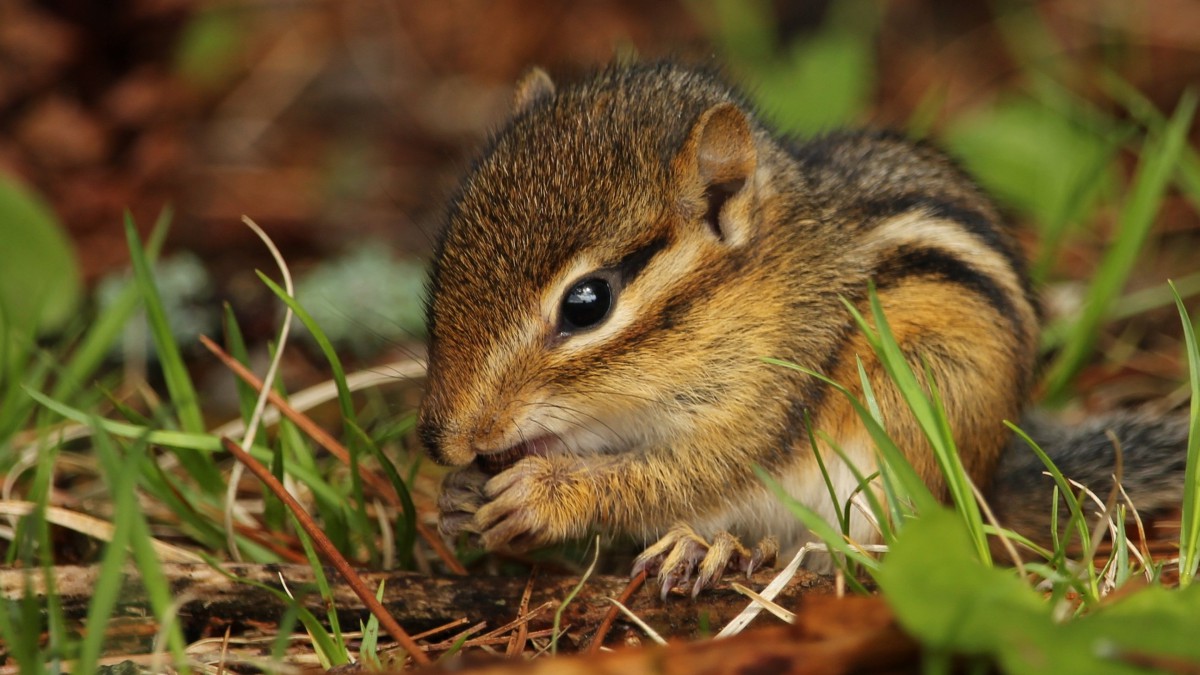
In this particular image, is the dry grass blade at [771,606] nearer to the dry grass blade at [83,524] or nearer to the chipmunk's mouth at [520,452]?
the chipmunk's mouth at [520,452]

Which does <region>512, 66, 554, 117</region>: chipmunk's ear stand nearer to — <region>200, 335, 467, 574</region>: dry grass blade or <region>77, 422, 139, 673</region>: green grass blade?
<region>200, 335, 467, 574</region>: dry grass blade

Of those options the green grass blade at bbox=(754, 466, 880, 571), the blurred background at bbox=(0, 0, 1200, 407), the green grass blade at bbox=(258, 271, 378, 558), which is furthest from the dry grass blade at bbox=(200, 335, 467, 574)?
the green grass blade at bbox=(754, 466, 880, 571)

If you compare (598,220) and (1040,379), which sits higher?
(598,220)

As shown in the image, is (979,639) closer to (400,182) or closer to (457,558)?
(457,558)

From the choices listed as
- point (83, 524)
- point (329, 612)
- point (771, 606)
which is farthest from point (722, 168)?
point (83, 524)

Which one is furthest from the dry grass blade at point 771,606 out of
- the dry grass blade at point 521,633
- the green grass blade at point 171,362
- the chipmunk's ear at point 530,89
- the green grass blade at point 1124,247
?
the green grass blade at point 1124,247

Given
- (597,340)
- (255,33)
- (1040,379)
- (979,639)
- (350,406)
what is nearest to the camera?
(979,639)

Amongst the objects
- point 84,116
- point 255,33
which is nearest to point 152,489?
point 84,116
